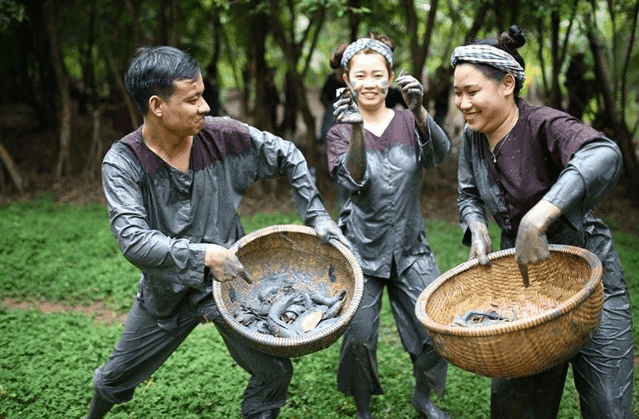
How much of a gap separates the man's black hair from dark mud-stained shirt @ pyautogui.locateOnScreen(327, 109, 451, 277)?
42.8 inches

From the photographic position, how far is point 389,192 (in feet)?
13.3

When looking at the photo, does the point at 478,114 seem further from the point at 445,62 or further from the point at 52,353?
the point at 445,62

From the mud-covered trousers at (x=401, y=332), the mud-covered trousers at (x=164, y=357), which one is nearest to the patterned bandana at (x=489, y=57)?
the mud-covered trousers at (x=401, y=332)

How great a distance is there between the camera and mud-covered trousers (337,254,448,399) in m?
4.16

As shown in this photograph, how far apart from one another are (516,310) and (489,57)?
121 cm

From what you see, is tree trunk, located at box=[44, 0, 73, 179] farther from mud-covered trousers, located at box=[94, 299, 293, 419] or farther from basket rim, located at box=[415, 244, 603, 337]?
basket rim, located at box=[415, 244, 603, 337]

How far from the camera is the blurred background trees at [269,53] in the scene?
8.41 meters

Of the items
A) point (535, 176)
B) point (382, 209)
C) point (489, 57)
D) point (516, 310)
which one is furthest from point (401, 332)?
point (489, 57)

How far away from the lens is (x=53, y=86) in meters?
11.8

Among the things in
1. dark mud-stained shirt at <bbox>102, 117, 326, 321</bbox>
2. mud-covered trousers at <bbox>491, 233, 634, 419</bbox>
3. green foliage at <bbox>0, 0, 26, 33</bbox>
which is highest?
green foliage at <bbox>0, 0, 26, 33</bbox>

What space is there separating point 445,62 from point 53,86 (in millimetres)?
6480

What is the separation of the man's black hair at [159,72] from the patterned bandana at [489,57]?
125 cm

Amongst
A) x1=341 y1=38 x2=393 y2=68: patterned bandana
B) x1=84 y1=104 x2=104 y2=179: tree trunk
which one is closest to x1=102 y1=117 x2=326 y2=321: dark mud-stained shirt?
x1=341 y1=38 x2=393 y2=68: patterned bandana

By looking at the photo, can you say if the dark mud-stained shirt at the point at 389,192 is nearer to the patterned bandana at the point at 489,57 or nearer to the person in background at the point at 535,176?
the person in background at the point at 535,176
